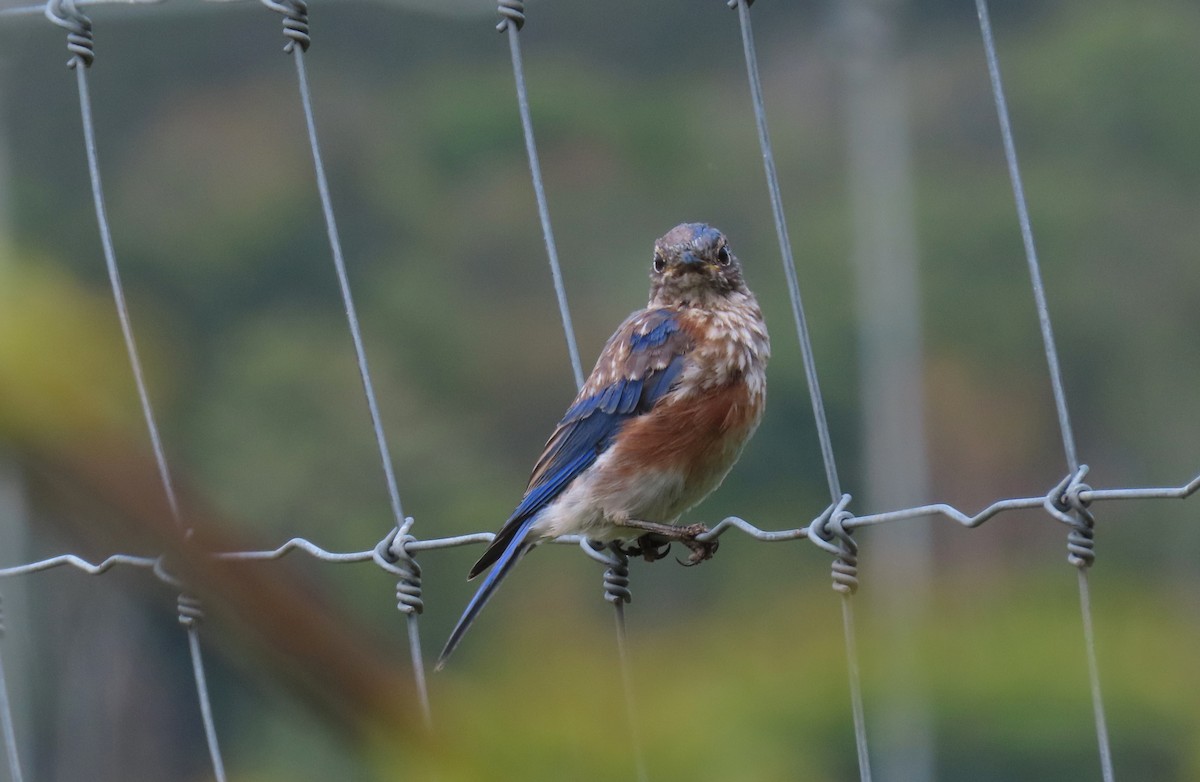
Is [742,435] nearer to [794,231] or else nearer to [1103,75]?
[794,231]

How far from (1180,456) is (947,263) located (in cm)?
528

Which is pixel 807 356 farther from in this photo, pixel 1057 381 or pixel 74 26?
pixel 74 26

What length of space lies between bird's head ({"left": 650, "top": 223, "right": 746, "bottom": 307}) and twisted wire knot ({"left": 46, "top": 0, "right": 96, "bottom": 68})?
1.42 meters

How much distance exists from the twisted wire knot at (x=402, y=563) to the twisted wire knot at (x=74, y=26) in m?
1.18

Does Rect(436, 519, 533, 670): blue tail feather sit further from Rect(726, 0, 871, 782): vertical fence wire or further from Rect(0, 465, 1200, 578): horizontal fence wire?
Rect(726, 0, 871, 782): vertical fence wire

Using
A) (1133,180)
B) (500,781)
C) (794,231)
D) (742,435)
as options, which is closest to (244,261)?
(794,231)

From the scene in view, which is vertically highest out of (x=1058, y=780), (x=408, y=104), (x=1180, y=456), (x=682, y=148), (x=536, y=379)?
(x=408, y=104)

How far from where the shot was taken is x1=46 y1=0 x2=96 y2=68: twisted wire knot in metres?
3.34

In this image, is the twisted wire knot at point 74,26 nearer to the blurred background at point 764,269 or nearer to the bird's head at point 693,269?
the bird's head at point 693,269

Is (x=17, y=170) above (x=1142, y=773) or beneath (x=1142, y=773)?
above

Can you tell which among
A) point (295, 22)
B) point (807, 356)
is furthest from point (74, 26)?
point (807, 356)

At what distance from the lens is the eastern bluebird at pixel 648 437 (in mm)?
3508

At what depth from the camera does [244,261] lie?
27.8 m

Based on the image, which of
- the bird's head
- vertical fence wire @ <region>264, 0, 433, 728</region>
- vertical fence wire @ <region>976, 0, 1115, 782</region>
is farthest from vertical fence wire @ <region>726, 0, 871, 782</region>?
the bird's head
